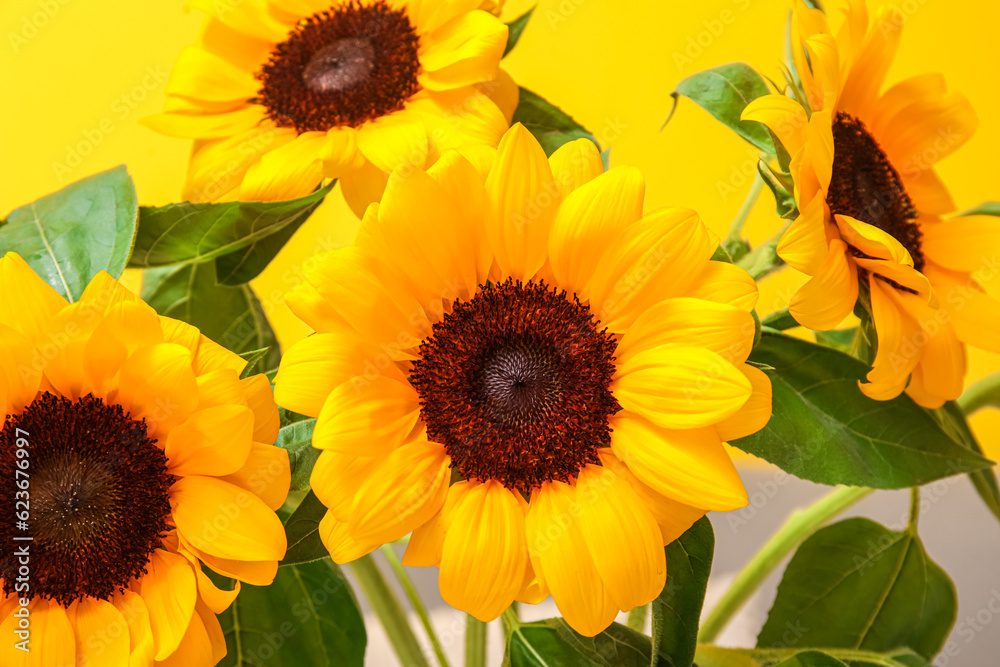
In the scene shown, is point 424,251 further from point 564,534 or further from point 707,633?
point 707,633

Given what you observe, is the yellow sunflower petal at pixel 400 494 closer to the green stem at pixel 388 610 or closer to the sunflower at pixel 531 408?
the sunflower at pixel 531 408

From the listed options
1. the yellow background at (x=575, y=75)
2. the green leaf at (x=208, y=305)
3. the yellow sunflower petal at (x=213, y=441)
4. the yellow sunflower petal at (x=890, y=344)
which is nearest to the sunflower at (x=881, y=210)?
the yellow sunflower petal at (x=890, y=344)

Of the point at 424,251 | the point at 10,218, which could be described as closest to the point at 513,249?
the point at 424,251

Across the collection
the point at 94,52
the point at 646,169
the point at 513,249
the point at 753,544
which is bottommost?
the point at 753,544

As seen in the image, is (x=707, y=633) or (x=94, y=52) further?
(x=94, y=52)

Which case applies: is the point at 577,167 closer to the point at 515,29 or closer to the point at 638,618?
the point at 515,29

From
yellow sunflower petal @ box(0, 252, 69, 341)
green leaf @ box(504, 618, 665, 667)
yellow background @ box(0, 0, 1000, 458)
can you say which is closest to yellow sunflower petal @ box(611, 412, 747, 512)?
green leaf @ box(504, 618, 665, 667)

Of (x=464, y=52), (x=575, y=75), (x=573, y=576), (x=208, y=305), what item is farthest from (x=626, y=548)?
(x=575, y=75)

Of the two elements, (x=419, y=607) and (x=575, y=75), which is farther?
(x=575, y=75)

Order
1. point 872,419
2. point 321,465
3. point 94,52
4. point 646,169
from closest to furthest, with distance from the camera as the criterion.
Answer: point 321,465, point 872,419, point 94,52, point 646,169
